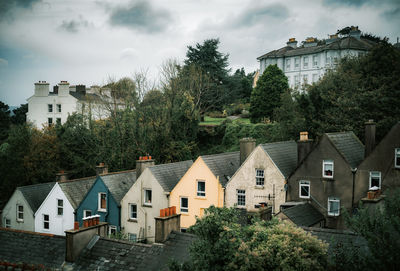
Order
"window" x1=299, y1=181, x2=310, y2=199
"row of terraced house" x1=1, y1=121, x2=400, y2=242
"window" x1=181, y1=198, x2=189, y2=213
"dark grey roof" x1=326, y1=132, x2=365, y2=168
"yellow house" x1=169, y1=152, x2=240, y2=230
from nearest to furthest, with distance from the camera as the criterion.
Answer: "row of terraced house" x1=1, y1=121, x2=400, y2=242 < "dark grey roof" x1=326, y1=132, x2=365, y2=168 < "window" x1=299, y1=181, x2=310, y2=199 < "yellow house" x1=169, y1=152, x2=240, y2=230 < "window" x1=181, y1=198, x2=189, y2=213

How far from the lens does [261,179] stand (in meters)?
32.5

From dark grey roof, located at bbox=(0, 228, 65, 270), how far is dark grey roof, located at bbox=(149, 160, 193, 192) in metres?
13.3

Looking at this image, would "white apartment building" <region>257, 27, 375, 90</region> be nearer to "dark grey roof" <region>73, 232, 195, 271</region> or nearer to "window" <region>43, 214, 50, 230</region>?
"window" <region>43, 214, 50, 230</region>

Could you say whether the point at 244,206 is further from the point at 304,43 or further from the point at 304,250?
the point at 304,43

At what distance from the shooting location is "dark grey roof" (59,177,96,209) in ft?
126

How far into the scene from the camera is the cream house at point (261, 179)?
31844 mm

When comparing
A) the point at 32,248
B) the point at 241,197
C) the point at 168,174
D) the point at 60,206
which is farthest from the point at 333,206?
the point at 60,206

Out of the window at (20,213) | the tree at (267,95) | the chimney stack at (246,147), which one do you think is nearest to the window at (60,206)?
the window at (20,213)

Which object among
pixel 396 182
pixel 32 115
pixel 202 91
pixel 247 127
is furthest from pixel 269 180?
pixel 32 115

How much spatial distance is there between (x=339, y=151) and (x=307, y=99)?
53.9 ft

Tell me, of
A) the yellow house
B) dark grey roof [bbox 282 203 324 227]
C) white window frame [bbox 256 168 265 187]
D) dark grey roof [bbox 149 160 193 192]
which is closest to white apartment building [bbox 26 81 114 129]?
dark grey roof [bbox 149 160 193 192]

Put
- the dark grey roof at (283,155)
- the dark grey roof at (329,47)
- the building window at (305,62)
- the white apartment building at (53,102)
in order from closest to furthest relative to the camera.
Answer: the dark grey roof at (283,155), the dark grey roof at (329,47), the white apartment building at (53,102), the building window at (305,62)

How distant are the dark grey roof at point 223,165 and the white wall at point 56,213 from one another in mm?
14222

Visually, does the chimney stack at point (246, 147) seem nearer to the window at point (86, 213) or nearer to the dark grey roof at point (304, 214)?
the dark grey roof at point (304, 214)
